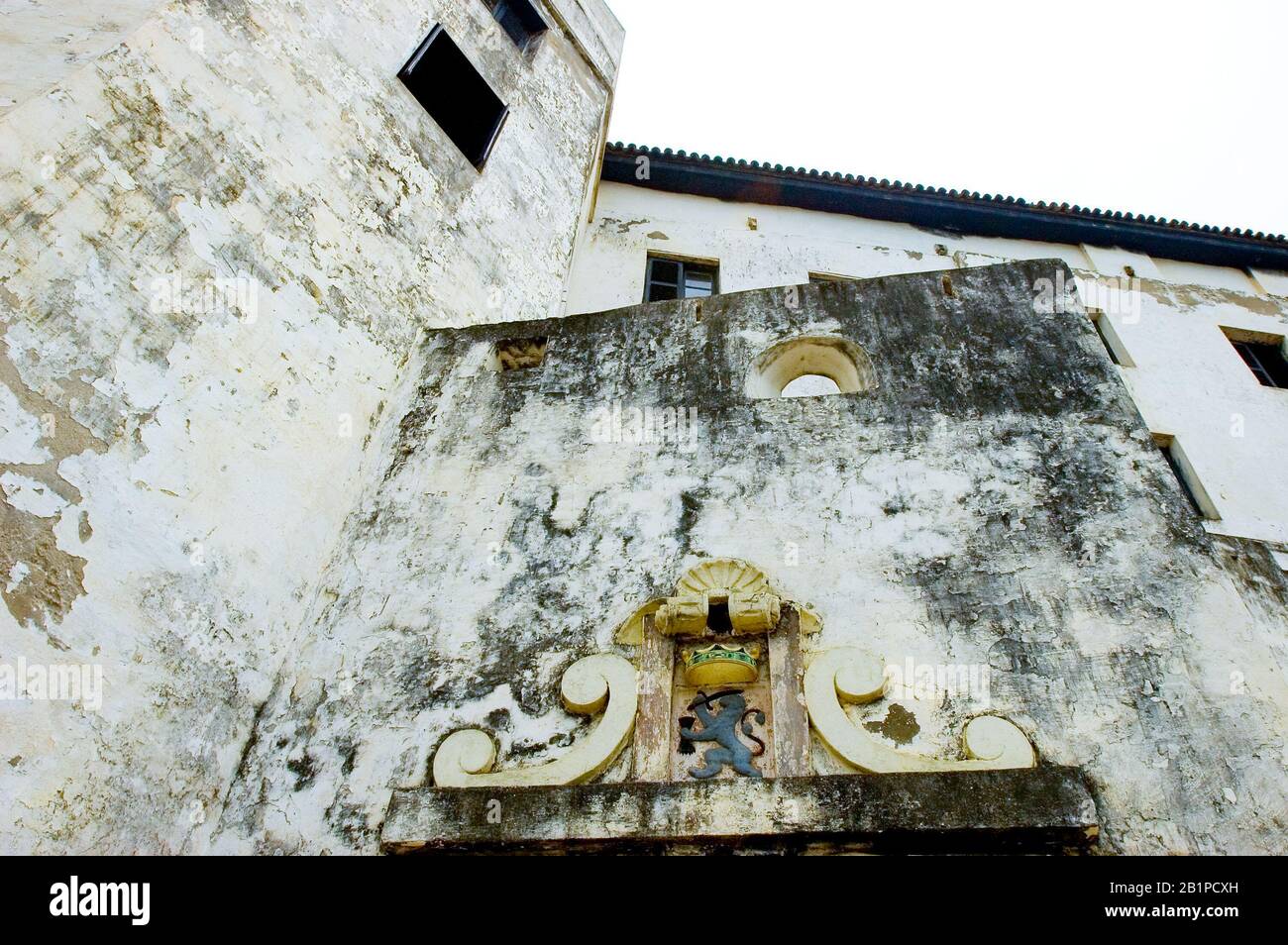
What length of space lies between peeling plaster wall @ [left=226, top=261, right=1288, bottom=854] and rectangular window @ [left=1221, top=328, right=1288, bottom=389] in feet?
21.4

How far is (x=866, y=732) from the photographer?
3393 mm

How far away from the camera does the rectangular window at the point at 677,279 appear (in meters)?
9.99

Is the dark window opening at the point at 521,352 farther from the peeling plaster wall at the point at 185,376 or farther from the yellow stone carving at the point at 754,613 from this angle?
the yellow stone carving at the point at 754,613

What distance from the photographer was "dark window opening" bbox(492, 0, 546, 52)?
28.1ft

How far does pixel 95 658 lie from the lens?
10.9 ft

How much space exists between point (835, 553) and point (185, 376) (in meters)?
3.14

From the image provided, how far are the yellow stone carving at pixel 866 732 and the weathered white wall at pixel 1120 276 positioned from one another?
599 centimetres

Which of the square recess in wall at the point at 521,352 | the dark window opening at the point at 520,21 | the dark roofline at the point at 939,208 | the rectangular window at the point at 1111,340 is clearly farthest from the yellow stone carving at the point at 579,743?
the dark roofline at the point at 939,208

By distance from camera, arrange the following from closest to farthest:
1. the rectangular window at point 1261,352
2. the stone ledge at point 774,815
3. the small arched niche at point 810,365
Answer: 1. the stone ledge at point 774,815
2. the small arched niche at point 810,365
3. the rectangular window at point 1261,352

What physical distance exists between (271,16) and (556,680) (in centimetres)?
452

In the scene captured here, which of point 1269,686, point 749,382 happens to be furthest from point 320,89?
point 1269,686

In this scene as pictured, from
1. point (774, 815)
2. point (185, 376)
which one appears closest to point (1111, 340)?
point (774, 815)

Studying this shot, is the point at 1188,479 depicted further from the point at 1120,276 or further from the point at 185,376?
the point at 185,376
